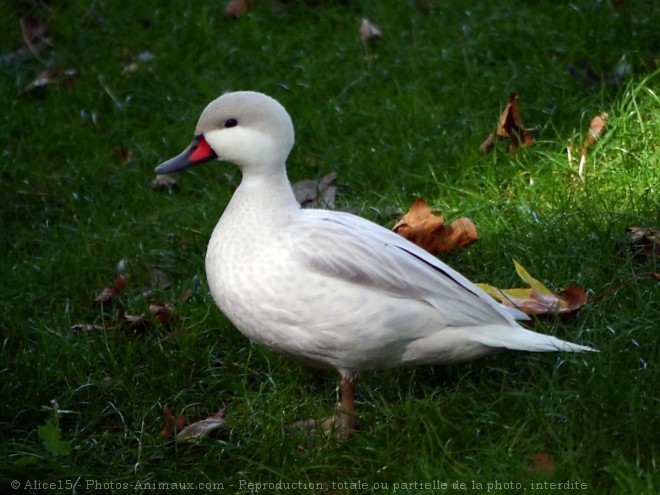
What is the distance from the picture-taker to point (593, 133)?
4531 mm

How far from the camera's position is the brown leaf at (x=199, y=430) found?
3.31 metres

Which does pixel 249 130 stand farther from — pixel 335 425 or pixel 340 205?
pixel 340 205

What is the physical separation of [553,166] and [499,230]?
1.69ft

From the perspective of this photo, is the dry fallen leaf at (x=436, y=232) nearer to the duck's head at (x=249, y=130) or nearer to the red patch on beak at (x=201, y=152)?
the duck's head at (x=249, y=130)

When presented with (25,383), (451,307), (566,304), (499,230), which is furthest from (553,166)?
(25,383)

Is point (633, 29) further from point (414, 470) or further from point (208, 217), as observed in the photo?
point (414, 470)

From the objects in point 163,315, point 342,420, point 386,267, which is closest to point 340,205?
point 163,315

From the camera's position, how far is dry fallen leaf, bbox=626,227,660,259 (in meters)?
3.77

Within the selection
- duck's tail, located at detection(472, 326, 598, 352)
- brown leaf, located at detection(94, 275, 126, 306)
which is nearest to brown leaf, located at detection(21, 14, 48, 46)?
brown leaf, located at detection(94, 275, 126, 306)

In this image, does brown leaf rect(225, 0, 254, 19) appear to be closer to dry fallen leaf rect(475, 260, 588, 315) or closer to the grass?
the grass

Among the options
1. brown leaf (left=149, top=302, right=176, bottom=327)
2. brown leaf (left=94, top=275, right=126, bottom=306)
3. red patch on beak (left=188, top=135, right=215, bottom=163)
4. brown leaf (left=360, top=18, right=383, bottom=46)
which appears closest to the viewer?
red patch on beak (left=188, top=135, right=215, bottom=163)

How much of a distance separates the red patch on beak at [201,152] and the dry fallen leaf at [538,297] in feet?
3.37

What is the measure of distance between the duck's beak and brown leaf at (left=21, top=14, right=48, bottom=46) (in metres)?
3.18

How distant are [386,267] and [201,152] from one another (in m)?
0.75
